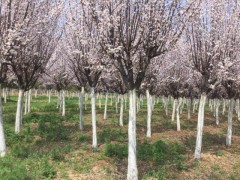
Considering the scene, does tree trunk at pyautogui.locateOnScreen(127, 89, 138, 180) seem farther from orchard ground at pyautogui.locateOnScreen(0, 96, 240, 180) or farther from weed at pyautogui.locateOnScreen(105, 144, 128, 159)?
weed at pyautogui.locateOnScreen(105, 144, 128, 159)

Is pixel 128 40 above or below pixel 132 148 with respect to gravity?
above

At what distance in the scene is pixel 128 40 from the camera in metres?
12.2

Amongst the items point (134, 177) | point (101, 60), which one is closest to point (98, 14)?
point (101, 60)

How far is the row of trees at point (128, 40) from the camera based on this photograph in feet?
39.6

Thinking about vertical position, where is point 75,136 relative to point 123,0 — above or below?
below

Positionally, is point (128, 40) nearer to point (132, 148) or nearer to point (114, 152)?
point (132, 148)

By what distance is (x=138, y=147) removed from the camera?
1791 cm

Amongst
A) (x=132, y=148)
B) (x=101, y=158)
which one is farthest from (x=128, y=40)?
(x=101, y=158)

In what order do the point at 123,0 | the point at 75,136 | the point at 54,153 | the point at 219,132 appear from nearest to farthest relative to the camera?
the point at 123,0 < the point at 54,153 < the point at 75,136 < the point at 219,132

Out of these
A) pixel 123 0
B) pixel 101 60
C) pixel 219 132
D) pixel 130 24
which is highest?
pixel 123 0

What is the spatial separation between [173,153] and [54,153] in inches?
264

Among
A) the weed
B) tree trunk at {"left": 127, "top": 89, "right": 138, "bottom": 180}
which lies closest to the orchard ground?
the weed

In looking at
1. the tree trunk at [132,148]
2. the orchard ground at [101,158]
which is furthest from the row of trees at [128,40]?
the orchard ground at [101,158]

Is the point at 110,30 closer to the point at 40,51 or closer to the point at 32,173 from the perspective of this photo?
the point at 32,173
